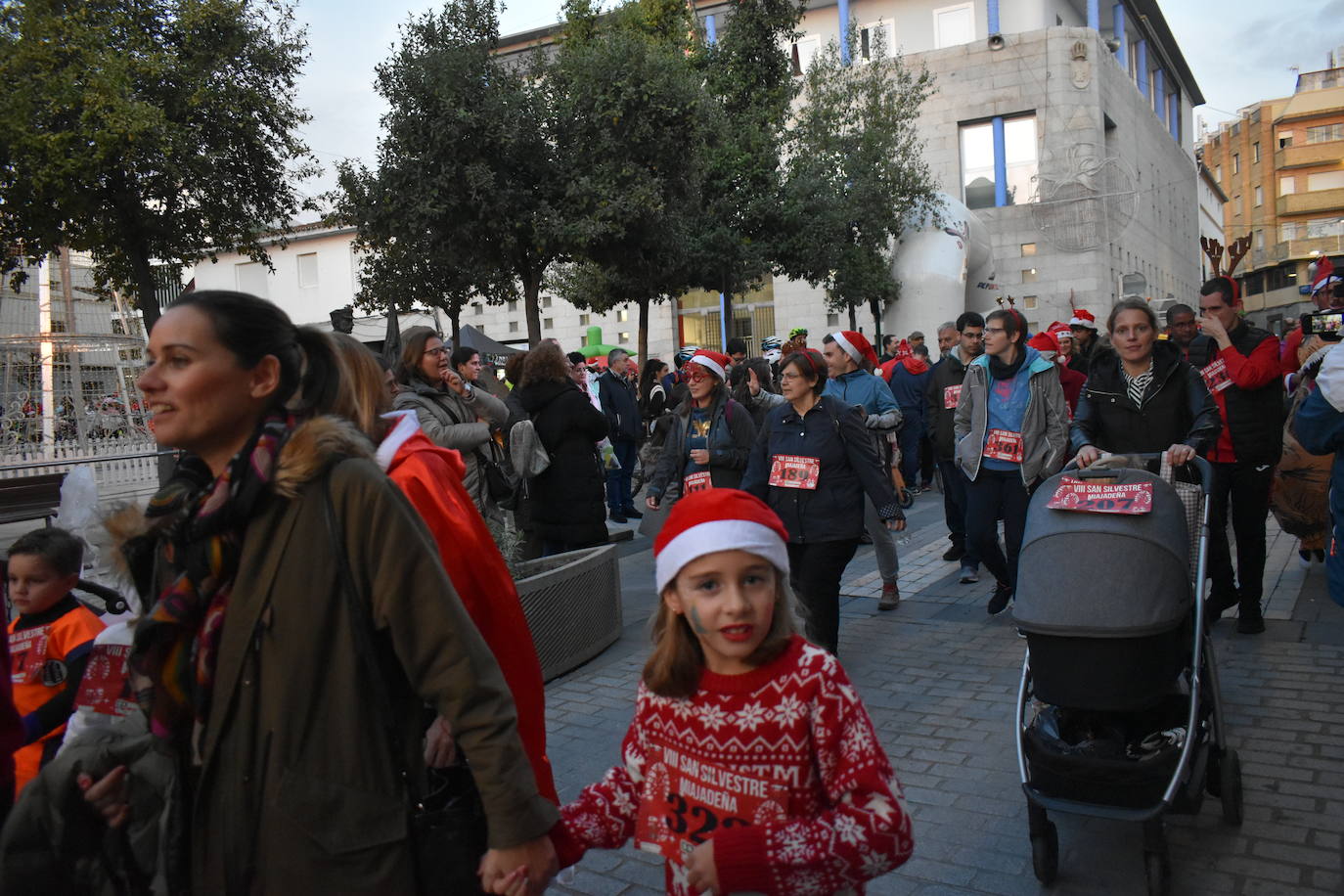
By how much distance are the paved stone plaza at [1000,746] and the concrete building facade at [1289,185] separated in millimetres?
75073

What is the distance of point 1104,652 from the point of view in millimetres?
3199

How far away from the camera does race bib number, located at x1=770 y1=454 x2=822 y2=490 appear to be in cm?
551

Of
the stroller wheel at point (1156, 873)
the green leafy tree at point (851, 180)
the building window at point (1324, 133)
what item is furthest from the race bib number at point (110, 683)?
the building window at point (1324, 133)

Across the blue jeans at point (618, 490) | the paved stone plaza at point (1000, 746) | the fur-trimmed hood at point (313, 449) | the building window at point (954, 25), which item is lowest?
the paved stone plaza at point (1000, 746)

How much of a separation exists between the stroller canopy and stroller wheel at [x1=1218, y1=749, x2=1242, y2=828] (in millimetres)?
528

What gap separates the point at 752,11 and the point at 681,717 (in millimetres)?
21719

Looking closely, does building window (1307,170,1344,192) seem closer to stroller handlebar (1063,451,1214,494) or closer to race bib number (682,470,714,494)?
race bib number (682,470,714,494)

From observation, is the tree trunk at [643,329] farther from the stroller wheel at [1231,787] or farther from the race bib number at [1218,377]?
the stroller wheel at [1231,787]

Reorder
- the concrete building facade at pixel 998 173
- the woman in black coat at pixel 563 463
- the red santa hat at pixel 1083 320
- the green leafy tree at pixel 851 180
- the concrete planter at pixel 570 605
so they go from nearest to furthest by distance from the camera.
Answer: the concrete planter at pixel 570 605
the woman in black coat at pixel 563 463
the red santa hat at pixel 1083 320
the green leafy tree at pixel 851 180
the concrete building facade at pixel 998 173

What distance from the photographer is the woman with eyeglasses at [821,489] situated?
5.50 m

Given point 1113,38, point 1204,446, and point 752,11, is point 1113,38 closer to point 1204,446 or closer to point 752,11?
point 752,11

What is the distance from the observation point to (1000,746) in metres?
4.45

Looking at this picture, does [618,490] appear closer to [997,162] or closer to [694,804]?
[694,804]

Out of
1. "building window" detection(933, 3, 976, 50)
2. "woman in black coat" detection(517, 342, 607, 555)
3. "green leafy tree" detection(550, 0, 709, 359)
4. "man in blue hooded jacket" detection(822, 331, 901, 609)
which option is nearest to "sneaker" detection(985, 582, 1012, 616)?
"man in blue hooded jacket" detection(822, 331, 901, 609)
